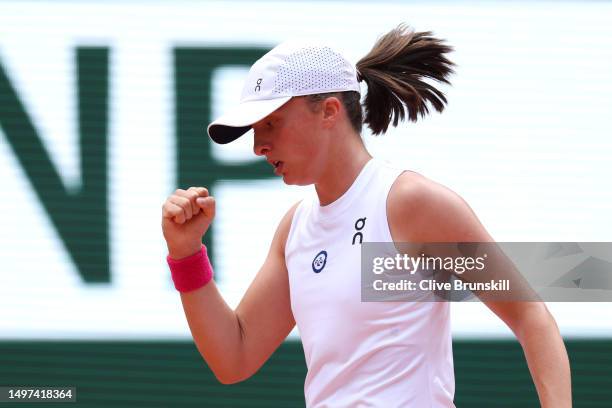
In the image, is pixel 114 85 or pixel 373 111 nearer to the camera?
pixel 373 111

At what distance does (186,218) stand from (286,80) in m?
0.41

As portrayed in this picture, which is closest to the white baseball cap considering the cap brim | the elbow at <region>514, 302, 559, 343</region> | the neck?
the cap brim

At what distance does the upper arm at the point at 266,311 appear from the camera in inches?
108

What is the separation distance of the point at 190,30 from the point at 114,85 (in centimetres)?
46

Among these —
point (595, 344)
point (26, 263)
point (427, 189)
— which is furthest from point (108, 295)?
point (427, 189)

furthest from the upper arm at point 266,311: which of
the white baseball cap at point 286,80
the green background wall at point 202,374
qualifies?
the green background wall at point 202,374

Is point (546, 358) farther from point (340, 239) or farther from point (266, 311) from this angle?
point (266, 311)

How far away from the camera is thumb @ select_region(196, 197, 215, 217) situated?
8.29ft

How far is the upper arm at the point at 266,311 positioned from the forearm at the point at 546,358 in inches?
25.6

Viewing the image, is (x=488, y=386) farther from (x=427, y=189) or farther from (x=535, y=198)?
(x=427, y=189)

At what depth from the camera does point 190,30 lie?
5199 mm

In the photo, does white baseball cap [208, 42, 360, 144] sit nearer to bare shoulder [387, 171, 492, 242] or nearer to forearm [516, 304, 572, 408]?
bare shoulder [387, 171, 492, 242]

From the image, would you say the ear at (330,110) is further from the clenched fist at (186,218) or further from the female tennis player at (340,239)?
the clenched fist at (186,218)

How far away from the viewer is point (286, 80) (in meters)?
Answer: 2.53
